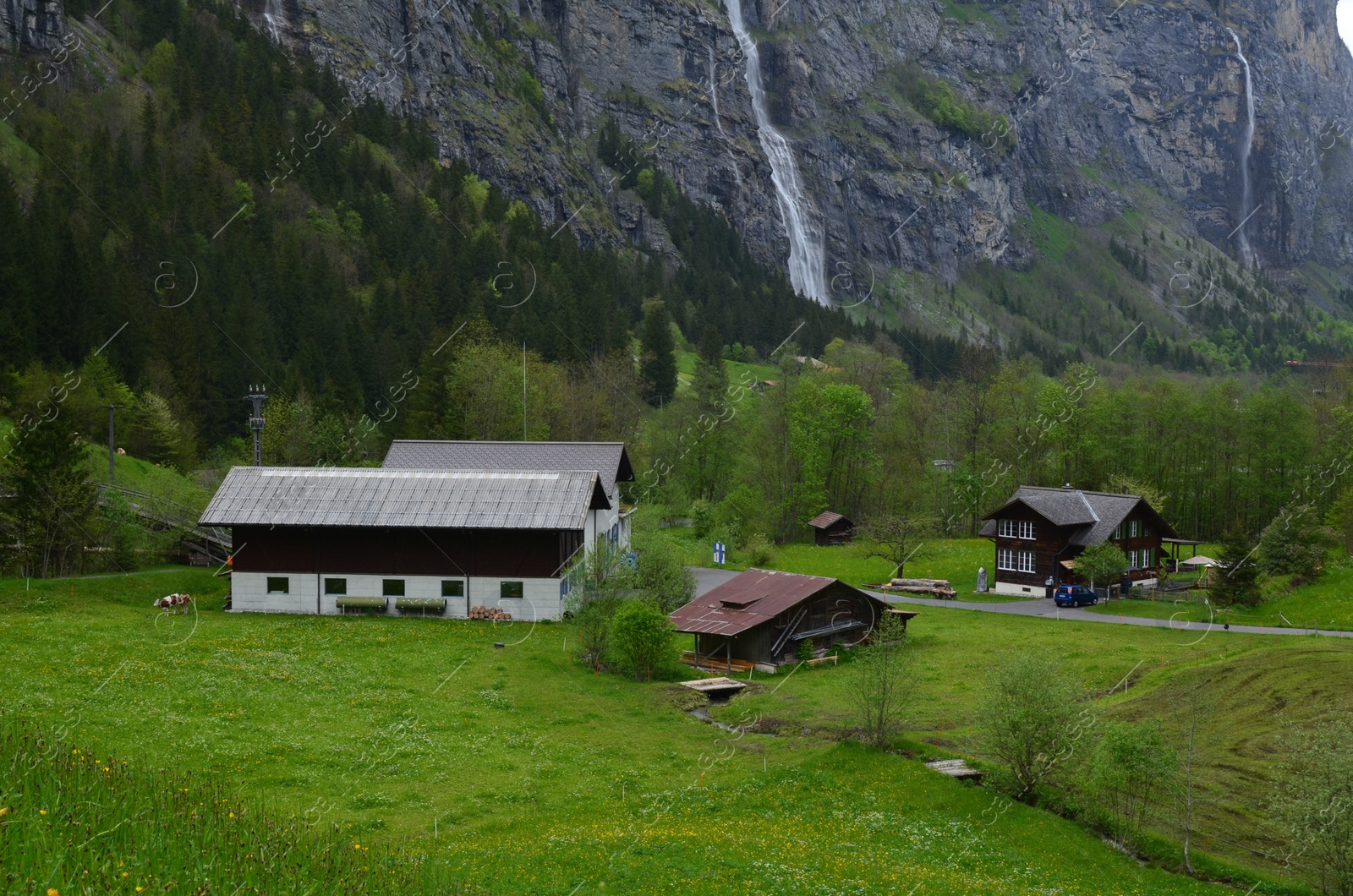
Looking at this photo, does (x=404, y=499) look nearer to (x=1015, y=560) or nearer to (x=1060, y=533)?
(x=1015, y=560)

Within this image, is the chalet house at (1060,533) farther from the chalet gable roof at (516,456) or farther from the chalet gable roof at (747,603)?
the chalet gable roof at (516,456)

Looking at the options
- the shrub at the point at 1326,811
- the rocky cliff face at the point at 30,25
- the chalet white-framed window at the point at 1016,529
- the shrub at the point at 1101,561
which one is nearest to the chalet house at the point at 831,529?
the chalet white-framed window at the point at 1016,529

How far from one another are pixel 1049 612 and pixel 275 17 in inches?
5024

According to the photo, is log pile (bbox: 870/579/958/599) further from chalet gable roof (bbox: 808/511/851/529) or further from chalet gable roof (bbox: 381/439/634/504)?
chalet gable roof (bbox: 808/511/851/529)

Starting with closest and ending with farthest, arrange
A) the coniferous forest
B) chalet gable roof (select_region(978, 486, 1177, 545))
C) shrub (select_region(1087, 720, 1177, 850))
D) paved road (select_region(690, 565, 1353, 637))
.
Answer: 1. shrub (select_region(1087, 720, 1177, 850))
2. paved road (select_region(690, 565, 1353, 637))
3. chalet gable roof (select_region(978, 486, 1177, 545))
4. the coniferous forest

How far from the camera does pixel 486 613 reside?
49.1 meters

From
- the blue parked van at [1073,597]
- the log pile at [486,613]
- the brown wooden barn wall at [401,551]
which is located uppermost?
the brown wooden barn wall at [401,551]

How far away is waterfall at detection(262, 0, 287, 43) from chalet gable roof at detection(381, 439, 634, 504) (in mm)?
99208

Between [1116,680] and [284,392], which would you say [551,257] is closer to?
[284,392]

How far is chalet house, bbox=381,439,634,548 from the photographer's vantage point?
199ft

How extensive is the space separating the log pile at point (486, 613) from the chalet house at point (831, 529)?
130 ft

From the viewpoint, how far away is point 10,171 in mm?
95250

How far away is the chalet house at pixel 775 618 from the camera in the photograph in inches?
1742

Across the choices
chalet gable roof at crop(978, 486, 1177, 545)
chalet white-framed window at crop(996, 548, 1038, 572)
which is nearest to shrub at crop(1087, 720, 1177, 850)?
chalet gable roof at crop(978, 486, 1177, 545)
